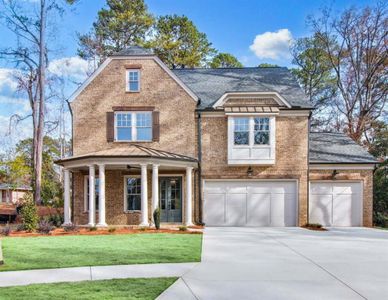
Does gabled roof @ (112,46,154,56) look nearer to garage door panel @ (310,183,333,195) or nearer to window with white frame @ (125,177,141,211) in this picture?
window with white frame @ (125,177,141,211)

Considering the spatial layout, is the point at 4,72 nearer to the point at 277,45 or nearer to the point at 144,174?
the point at 144,174

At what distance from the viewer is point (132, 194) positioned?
19.2 m

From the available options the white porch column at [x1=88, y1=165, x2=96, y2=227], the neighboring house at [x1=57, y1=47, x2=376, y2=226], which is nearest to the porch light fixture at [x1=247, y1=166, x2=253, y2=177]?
the neighboring house at [x1=57, y1=47, x2=376, y2=226]

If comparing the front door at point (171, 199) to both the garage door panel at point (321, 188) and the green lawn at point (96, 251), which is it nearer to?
the green lawn at point (96, 251)

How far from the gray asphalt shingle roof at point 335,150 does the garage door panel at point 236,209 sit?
4.20 metres

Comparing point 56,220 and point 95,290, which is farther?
point 56,220

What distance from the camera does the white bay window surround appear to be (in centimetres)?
1880

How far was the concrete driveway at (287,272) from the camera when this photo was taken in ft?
19.7

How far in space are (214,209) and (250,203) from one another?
1888 mm

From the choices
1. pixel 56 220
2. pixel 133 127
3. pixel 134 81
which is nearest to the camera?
pixel 56 220

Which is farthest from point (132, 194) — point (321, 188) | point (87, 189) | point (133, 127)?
point (321, 188)

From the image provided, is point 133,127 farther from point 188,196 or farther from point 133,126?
point 188,196

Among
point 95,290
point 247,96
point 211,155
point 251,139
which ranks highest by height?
point 247,96

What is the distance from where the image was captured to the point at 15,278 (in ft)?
22.6
